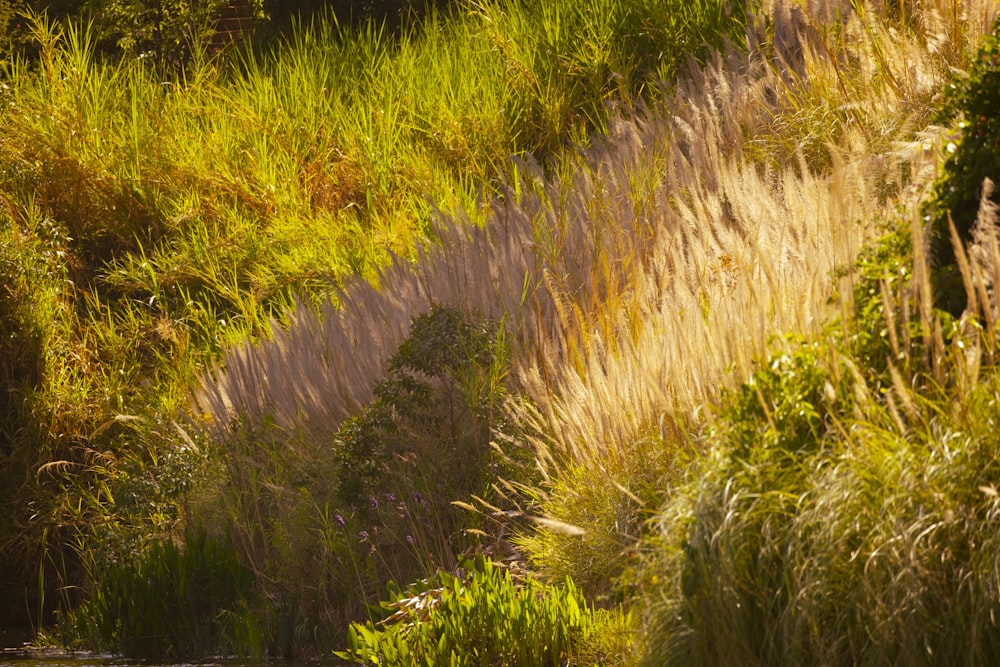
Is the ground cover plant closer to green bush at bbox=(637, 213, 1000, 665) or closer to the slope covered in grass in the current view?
the slope covered in grass

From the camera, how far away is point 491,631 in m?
5.07

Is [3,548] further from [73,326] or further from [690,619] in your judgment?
[690,619]

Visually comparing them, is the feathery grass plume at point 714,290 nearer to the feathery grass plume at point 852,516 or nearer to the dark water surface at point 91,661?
the feathery grass plume at point 852,516

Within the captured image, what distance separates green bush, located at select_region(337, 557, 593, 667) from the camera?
499 centimetres

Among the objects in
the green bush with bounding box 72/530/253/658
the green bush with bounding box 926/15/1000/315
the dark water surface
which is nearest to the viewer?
the green bush with bounding box 926/15/1000/315

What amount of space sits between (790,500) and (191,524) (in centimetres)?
496

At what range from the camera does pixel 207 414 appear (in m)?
9.00

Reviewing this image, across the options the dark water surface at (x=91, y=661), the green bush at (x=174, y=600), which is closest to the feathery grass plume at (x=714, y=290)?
the dark water surface at (x=91, y=661)

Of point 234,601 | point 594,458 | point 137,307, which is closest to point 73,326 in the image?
point 137,307

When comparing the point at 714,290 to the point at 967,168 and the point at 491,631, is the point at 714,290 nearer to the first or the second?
the point at 967,168

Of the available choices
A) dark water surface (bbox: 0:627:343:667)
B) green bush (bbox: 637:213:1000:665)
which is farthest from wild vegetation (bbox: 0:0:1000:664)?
dark water surface (bbox: 0:627:343:667)

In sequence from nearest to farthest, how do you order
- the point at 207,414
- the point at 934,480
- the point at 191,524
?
the point at 934,480
the point at 191,524
the point at 207,414

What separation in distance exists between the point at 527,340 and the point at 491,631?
2.51m

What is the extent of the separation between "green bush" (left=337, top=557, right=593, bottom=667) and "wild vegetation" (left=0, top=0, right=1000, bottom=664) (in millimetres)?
19
